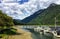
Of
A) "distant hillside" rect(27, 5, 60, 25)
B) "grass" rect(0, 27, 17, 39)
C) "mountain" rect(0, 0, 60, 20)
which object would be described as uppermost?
"mountain" rect(0, 0, 60, 20)

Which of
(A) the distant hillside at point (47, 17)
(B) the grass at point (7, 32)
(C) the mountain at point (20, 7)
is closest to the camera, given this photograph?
(B) the grass at point (7, 32)

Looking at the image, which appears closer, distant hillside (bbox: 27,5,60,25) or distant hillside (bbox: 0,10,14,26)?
distant hillside (bbox: 0,10,14,26)

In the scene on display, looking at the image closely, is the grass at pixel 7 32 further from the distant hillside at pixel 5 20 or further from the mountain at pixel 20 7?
the mountain at pixel 20 7

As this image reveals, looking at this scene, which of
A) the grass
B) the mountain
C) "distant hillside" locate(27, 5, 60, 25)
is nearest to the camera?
the grass

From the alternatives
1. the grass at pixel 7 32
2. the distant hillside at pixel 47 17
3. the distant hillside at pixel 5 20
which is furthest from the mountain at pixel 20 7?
the distant hillside at pixel 47 17

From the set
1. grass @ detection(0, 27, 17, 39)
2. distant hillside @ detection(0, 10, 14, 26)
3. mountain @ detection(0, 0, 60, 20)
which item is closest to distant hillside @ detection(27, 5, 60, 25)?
mountain @ detection(0, 0, 60, 20)

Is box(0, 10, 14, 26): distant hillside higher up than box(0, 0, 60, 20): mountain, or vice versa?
box(0, 0, 60, 20): mountain

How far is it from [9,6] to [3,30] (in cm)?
167

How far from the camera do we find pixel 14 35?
49.5ft

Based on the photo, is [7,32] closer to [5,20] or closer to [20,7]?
→ [5,20]

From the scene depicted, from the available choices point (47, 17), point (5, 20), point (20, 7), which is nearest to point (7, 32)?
point (5, 20)

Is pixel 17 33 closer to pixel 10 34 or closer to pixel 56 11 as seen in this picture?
pixel 10 34

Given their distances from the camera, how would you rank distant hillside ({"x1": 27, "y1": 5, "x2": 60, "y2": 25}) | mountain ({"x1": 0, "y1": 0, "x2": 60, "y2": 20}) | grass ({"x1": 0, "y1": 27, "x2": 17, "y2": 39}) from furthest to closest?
1. distant hillside ({"x1": 27, "y1": 5, "x2": 60, "y2": 25})
2. mountain ({"x1": 0, "y1": 0, "x2": 60, "y2": 20})
3. grass ({"x1": 0, "y1": 27, "x2": 17, "y2": 39})

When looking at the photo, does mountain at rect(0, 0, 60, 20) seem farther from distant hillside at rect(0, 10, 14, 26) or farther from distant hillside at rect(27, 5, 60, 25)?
distant hillside at rect(27, 5, 60, 25)
